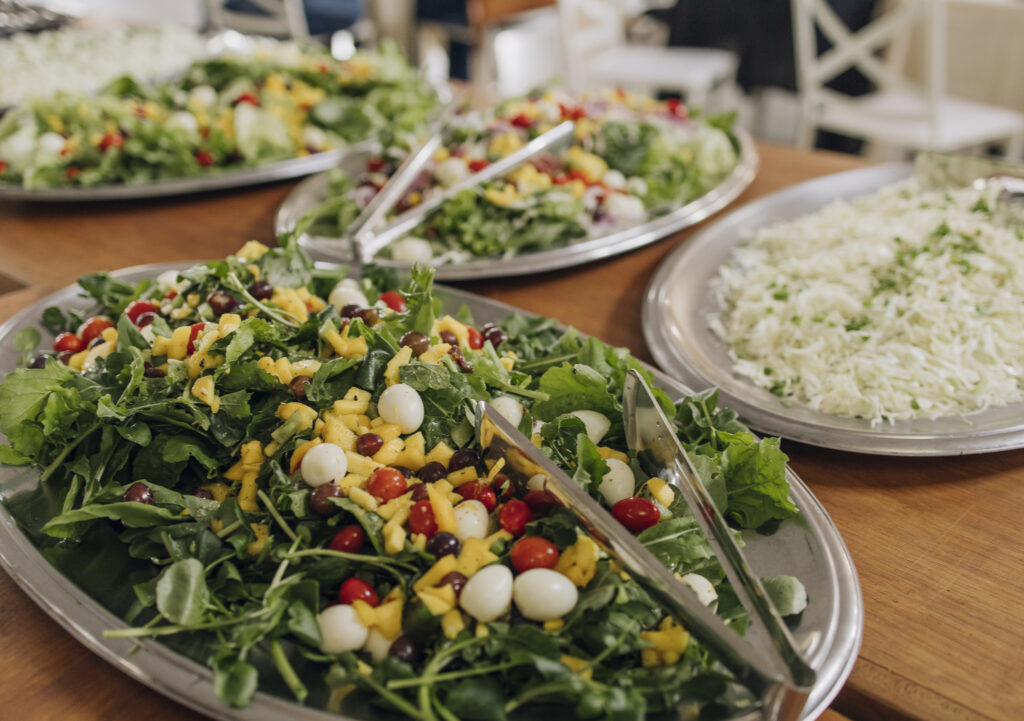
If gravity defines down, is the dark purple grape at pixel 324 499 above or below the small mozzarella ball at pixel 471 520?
Result: above

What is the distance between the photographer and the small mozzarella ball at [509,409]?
3.39 feet

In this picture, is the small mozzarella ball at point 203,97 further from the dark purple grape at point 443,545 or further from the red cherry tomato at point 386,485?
the dark purple grape at point 443,545

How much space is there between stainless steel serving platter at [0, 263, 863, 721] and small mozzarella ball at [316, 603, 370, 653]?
0.06m

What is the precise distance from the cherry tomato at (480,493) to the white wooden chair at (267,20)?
4.44 metres

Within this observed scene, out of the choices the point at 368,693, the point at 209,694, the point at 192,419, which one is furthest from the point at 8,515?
the point at 368,693

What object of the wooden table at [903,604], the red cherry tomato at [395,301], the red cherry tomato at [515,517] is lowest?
the wooden table at [903,604]

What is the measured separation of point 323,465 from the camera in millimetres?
908

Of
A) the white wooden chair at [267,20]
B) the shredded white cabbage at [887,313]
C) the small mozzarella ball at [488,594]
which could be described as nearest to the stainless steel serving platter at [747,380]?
Answer: the shredded white cabbage at [887,313]

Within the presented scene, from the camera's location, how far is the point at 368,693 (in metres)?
0.78

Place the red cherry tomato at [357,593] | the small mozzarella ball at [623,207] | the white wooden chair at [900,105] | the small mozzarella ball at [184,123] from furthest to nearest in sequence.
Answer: the white wooden chair at [900,105]
the small mozzarella ball at [184,123]
the small mozzarella ball at [623,207]
the red cherry tomato at [357,593]

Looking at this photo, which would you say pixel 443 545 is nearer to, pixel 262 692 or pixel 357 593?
pixel 357 593

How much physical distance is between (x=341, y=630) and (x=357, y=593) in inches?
1.6

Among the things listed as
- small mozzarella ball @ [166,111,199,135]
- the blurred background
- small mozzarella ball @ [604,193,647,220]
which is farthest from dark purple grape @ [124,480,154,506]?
the blurred background

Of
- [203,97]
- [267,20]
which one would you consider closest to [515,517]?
[203,97]
